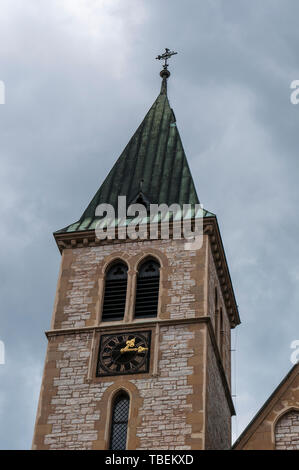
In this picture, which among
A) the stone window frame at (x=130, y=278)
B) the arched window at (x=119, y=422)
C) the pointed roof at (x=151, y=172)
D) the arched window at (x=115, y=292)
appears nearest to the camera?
the arched window at (x=119, y=422)

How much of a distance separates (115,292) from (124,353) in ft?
9.75

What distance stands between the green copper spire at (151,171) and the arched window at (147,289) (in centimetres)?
278

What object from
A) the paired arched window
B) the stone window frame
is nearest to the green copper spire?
the stone window frame

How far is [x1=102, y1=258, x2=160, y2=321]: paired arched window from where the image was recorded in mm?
34875

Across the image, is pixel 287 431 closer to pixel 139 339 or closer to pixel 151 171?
pixel 139 339

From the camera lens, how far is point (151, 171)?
133 ft

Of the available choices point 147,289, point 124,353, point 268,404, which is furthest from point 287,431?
point 147,289

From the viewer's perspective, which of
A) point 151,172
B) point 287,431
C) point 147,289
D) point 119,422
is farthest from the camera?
point 151,172

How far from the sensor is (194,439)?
101 feet

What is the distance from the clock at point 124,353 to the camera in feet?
108

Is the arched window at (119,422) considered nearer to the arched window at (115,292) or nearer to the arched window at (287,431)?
the arched window at (115,292)

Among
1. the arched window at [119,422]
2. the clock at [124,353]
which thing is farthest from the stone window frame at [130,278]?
the arched window at [119,422]
